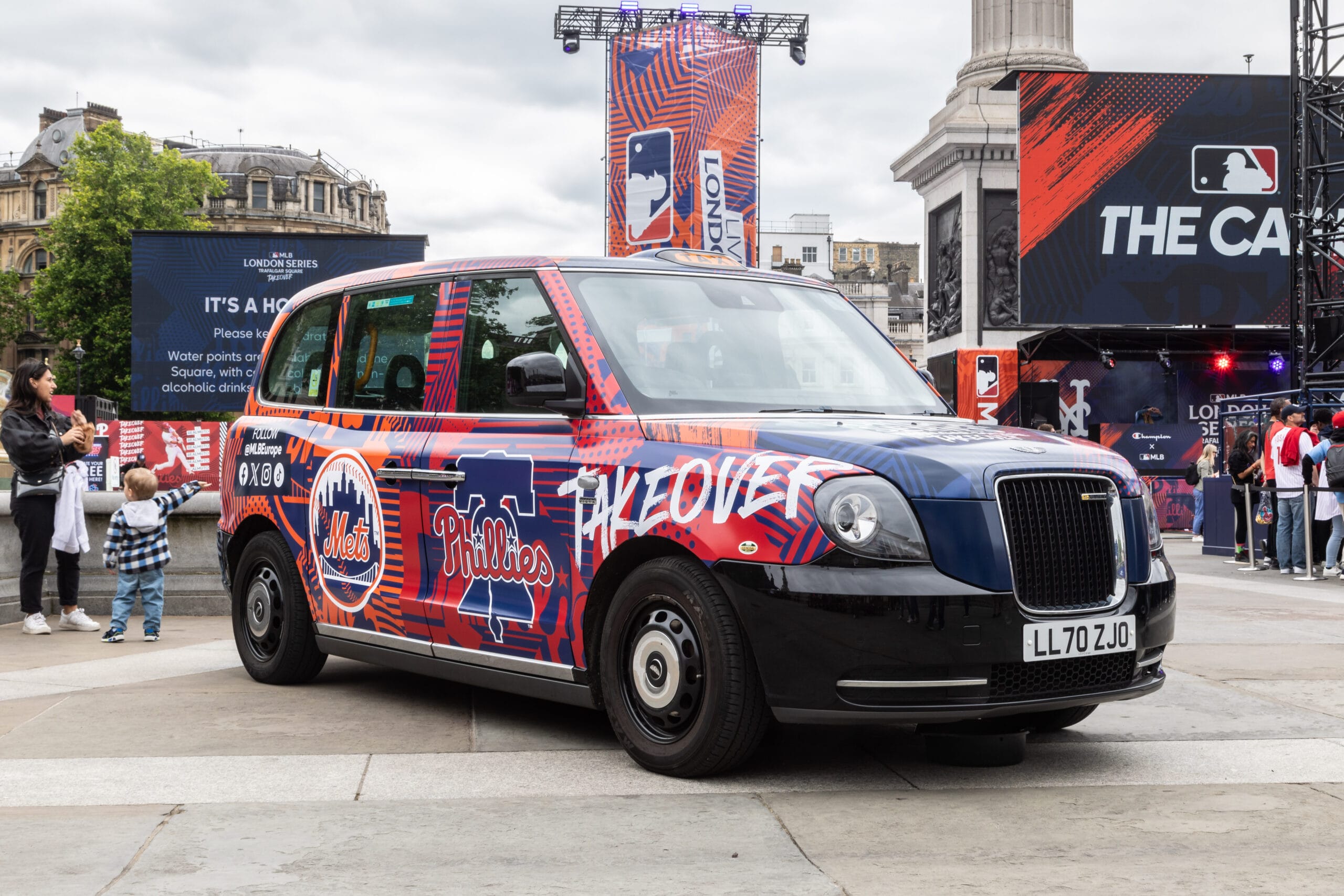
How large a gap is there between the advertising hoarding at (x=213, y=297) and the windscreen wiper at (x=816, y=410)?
15.7 m

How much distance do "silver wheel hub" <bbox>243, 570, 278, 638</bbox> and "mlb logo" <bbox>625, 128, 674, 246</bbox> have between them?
36.6 metres

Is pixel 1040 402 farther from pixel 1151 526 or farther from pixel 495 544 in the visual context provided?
pixel 495 544

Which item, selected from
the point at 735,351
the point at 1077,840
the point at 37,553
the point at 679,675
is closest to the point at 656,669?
the point at 679,675

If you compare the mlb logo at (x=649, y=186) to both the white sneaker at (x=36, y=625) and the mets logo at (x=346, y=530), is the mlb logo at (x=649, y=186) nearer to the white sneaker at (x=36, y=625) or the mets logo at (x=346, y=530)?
the white sneaker at (x=36, y=625)

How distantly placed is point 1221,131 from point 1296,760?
28858 mm

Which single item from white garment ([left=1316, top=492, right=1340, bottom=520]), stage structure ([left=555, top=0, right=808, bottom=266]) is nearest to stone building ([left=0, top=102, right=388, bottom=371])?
stage structure ([left=555, top=0, right=808, bottom=266])

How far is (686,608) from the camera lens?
5.05 meters

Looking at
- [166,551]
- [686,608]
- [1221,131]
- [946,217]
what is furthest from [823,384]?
[946,217]

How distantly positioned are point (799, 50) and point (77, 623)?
163ft

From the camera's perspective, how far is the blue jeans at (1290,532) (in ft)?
55.5

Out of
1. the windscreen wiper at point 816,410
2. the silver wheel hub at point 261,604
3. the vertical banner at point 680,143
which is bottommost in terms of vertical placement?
the silver wheel hub at point 261,604

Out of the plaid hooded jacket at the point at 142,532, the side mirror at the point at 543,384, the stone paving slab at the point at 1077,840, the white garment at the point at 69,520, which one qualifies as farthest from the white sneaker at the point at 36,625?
the stone paving slab at the point at 1077,840

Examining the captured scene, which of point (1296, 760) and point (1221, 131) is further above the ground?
point (1221, 131)

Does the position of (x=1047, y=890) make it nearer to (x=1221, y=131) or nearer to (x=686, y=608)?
(x=686, y=608)
